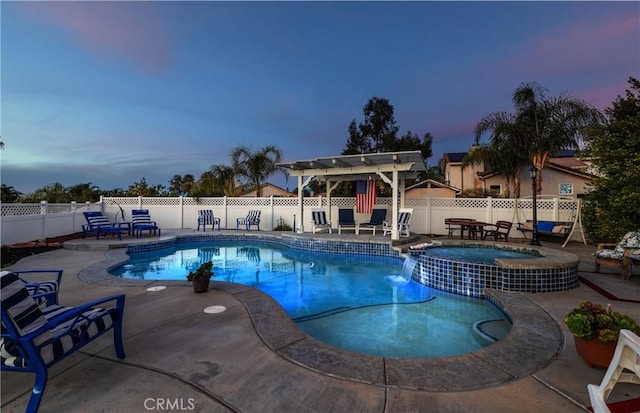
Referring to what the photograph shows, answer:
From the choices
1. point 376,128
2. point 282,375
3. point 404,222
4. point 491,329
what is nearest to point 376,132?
point 376,128

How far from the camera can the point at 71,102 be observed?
979 centimetres

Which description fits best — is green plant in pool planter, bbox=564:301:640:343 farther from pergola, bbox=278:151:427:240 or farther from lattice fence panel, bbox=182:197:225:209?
lattice fence panel, bbox=182:197:225:209

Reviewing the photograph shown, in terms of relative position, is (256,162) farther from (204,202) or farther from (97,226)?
(97,226)

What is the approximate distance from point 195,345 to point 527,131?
46.4ft

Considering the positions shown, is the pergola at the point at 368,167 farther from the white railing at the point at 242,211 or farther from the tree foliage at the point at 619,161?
the tree foliage at the point at 619,161

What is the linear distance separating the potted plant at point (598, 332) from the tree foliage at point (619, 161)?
427cm

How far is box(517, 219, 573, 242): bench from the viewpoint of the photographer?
8997 mm

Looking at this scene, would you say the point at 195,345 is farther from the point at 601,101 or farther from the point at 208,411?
the point at 601,101

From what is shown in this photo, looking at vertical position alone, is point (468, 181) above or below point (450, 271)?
above

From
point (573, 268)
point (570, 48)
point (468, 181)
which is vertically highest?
point (570, 48)

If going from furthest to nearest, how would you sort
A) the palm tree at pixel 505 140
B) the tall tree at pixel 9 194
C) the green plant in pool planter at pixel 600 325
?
the tall tree at pixel 9 194
the palm tree at pixel 505 140
the green plant in pool planter at pixel 600 325

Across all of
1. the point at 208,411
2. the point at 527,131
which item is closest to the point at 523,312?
the point at 208,411

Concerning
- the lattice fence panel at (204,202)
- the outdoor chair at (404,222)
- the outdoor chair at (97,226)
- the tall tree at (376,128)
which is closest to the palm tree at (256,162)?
the lattice fence panel at (204,202)

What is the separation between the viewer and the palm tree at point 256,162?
15.2 metres
